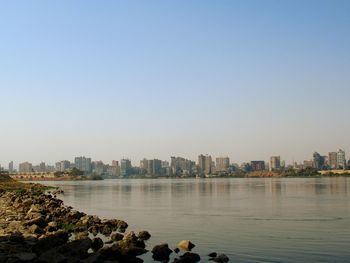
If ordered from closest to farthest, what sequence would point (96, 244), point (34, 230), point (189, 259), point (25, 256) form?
1. point (25, 256)
2. point (189, 259)
3. point (96, 244)
4. point (34, 230)

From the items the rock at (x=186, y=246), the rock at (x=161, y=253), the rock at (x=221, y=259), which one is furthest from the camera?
the rock at (x=186, y=246)

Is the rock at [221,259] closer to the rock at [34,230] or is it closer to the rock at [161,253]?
the rock at [161,253]

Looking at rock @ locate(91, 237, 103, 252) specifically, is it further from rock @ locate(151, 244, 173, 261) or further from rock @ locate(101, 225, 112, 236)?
rock @ locate(101, 225, 112, 236)

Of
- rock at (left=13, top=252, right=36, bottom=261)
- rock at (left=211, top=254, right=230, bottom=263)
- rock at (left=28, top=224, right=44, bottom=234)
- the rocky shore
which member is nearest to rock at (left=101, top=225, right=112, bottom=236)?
the rocky shore

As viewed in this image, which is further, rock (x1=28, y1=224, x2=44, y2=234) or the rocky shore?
rock (x1=28, y1=224, x2=44, y2=234)

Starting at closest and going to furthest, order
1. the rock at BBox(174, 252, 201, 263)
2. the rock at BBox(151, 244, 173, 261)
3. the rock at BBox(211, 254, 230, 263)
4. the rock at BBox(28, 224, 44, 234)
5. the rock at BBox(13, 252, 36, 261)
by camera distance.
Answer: the rock at BBox(13, 252, 36, 261) < the rock at BBox(174, 252, 201, 263) < the rock at BBox(211, 254, 230, 263) < the rock at BBox(151, 244, 173, 261) < the rock at BBox(28, 224, 44, 234)

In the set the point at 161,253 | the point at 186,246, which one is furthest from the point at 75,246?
the point at 186,246

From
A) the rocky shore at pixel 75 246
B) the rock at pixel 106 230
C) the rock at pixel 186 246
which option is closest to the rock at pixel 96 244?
the rocky shore at pixel 75 246

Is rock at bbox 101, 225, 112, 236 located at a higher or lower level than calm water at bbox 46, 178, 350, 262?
higher

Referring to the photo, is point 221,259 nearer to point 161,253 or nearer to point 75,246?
point 161,253

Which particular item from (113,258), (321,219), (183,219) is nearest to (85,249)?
(113,258)

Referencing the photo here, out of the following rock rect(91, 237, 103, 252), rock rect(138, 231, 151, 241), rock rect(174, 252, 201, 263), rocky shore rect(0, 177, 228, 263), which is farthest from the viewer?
rock rect(138, 231, 151, 241)

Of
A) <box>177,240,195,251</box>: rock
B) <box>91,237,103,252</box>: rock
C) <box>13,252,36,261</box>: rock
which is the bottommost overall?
<box>177,240,195,251</box>: rock

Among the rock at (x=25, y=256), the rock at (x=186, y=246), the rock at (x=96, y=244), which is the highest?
the rock at (x=25, y=256)
